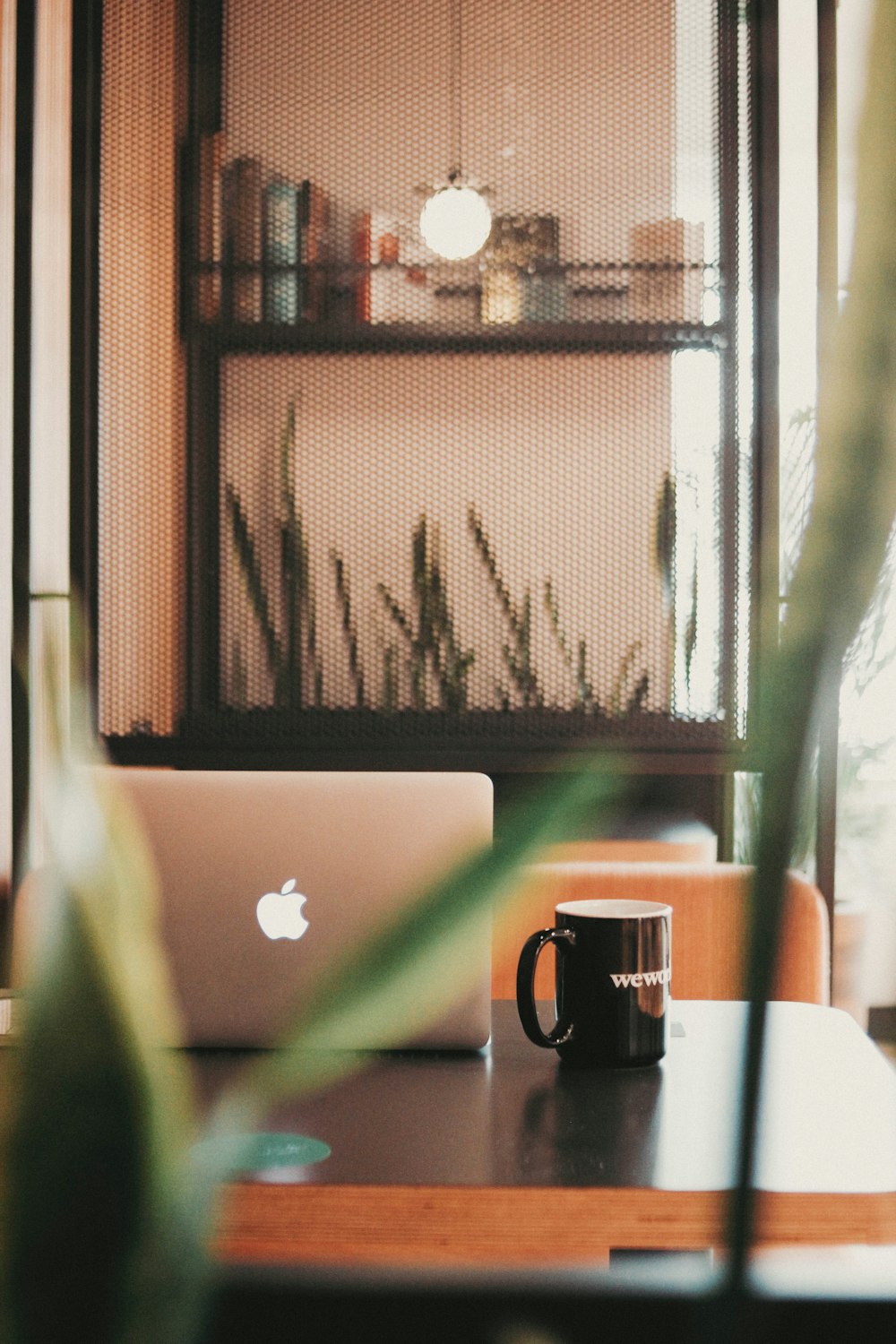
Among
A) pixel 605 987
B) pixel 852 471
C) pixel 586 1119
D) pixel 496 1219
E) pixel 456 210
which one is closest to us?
pixel 852 471

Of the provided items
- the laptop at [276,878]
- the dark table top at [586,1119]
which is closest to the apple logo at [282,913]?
the laptop at [276,878]

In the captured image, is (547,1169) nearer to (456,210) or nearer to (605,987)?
(605,987)

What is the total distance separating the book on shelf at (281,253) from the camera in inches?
88.1

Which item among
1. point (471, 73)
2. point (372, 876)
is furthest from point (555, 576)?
point (372, 876)

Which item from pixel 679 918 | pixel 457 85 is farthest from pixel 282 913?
pixel 457 85

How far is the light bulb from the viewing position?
2.19 m

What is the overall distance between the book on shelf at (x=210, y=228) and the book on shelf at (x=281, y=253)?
0.09 m

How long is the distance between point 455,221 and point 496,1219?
1.90 meters

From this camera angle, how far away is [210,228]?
7.36 ft

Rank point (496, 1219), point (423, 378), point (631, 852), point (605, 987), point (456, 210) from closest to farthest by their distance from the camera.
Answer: point (496, 1219) → point (605, 987) → point (631, 852) → point (456, 210) → point (423, 378)

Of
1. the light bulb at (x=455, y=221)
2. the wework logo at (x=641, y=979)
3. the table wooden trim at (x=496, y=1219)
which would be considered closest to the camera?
the table wooden trim at (x=496, y=1219)

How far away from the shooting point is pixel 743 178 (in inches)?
88.4

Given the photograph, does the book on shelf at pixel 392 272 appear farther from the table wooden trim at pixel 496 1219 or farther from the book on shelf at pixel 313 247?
the table wooden trim at pixel 496 1219

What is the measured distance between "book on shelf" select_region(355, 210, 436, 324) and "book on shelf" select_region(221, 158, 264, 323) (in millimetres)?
193
